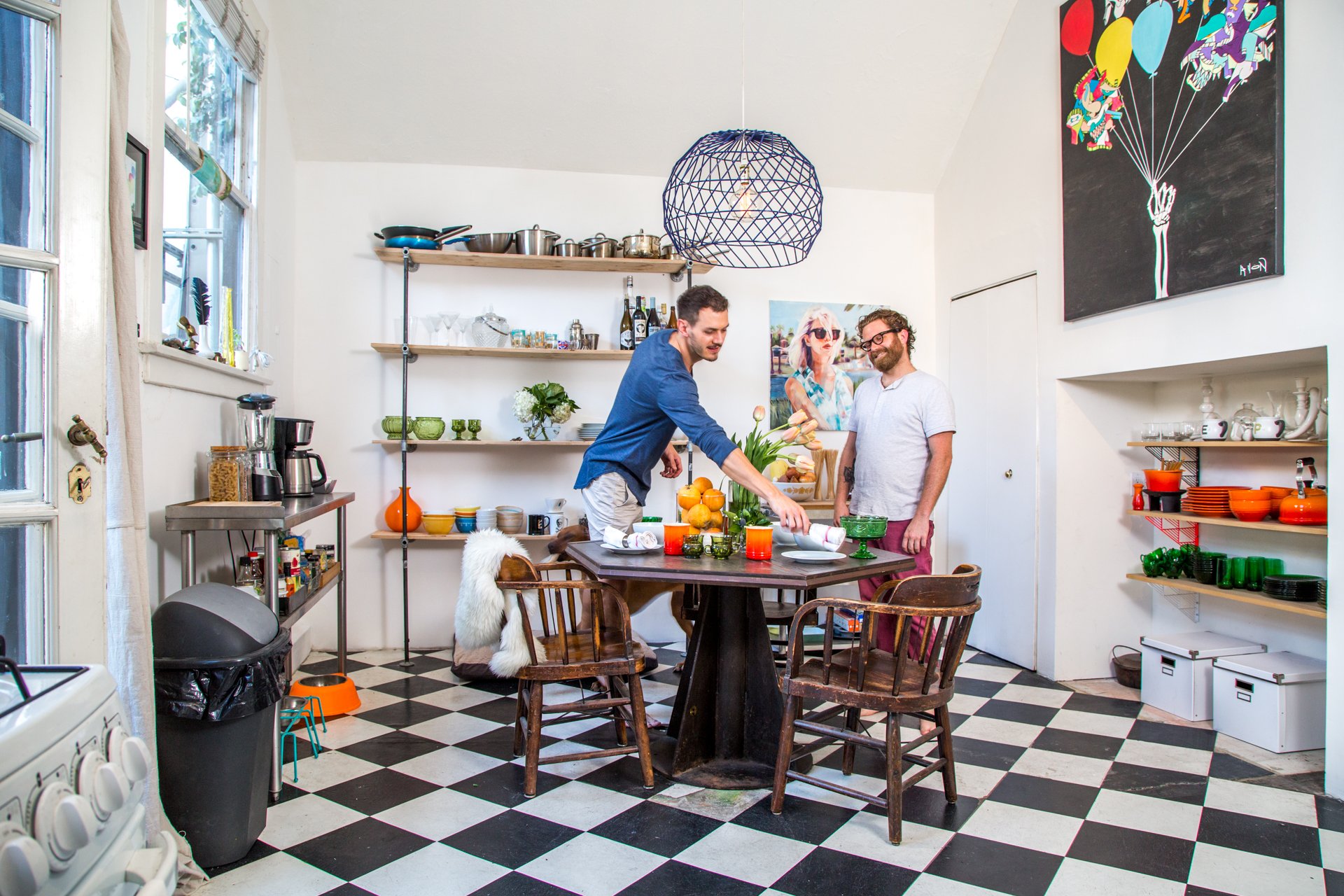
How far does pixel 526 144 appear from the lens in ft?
15.0

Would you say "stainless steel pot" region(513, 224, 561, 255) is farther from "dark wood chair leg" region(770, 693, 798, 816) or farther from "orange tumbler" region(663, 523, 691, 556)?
"dark wood chair leg" region(770, 693, 798, 816)

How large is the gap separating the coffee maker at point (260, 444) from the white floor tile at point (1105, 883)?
275cm

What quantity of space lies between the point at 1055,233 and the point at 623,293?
7.48 ft

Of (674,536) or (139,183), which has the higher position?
(139,183)

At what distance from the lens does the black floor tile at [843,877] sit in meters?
2.05

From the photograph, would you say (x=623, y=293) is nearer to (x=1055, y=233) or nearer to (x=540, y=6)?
(x=540, y=6)

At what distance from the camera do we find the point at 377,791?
2645 mm

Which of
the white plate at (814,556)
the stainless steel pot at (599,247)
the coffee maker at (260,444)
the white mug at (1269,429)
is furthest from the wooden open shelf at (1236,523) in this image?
the coffee maker at (260,444)

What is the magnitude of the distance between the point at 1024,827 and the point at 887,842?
1.43ft

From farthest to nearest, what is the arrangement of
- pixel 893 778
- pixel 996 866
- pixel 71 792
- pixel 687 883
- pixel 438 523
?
1. pixel 438 523
2. pixel 893 778
3. pixel 996 866
4. pixel 687 883
5. pixel 71 792

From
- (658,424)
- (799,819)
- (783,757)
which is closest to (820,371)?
(658,424)

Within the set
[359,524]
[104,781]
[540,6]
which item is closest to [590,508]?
[359,524]

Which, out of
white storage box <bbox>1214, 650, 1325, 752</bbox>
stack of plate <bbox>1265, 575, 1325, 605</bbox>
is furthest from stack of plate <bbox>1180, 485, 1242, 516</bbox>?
white storage box <bbox>1214, 650, 1325, 752</bbox>

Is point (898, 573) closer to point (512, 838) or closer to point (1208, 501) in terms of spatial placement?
point (1208, 501)
